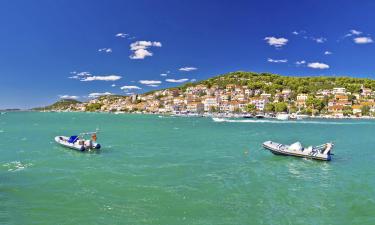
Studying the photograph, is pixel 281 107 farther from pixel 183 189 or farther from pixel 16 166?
pixel 183 189

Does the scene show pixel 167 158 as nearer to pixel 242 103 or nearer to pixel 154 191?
pixel 154 191

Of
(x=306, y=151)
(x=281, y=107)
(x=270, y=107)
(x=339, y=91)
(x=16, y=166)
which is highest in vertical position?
(x=339, y=91)

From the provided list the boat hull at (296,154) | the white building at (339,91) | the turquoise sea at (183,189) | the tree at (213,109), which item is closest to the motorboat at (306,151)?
the boat hull at (296,154)

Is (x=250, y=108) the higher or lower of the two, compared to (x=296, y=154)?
higher

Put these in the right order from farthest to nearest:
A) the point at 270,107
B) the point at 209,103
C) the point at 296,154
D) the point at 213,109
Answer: the point at 209,103 → the point at 213,109 → the point at 270,107 → the point at 296,154

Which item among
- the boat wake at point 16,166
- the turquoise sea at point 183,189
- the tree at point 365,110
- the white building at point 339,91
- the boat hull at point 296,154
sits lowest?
the turquoise sea at point 183,189

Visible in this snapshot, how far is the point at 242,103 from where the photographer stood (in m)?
176

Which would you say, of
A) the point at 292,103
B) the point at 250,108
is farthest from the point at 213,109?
the point at 292,103

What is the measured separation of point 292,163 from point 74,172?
1624 cm

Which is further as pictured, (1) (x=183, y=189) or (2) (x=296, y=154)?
(2) (x=296, y=154)

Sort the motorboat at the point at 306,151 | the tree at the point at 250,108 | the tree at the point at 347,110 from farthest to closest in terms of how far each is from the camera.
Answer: the tree at the point at 250,108 → the tree at the point at 347,110 → the motorboat at the point at 306,151

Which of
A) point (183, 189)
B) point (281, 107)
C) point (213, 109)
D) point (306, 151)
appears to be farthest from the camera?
point (213, 109)

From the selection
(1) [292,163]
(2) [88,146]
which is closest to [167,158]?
(2) [88,146]

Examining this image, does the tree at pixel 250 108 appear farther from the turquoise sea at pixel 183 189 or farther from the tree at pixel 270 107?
the turquoise sea at pixel 183 189
